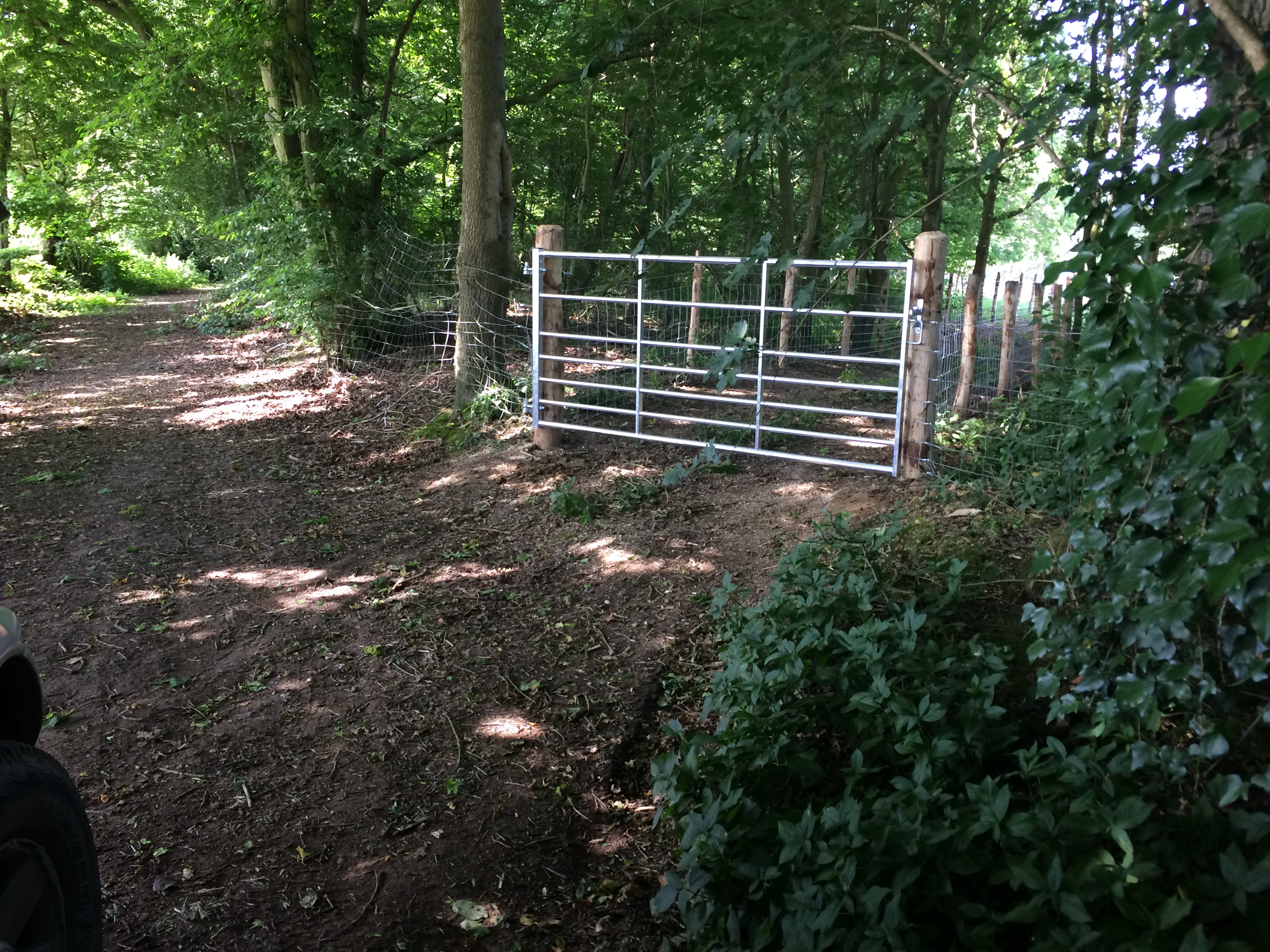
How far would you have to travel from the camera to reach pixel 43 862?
2016 millimetres

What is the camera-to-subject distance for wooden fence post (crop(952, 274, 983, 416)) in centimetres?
852

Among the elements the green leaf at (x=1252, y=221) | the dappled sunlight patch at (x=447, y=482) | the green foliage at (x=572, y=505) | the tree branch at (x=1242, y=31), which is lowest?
the dappled sunlight patch at (x=447, y=482)

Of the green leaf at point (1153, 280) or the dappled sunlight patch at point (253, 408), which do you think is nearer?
the green leaf at point (1153, 280)

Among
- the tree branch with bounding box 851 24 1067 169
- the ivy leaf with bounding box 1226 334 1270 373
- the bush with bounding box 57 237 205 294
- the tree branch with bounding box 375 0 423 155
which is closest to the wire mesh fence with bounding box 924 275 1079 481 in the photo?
the tree branch with bounding box 851 24 1067 169

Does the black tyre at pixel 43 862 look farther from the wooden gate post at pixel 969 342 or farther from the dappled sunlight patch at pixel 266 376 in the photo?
the dappled sunlight patch at pixel 266 376

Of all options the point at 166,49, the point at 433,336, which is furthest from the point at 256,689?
Answer: the point at 166,49

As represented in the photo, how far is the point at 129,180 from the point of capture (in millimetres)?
22812

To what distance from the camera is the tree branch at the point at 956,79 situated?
103 inches

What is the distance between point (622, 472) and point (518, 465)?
3.05 feet

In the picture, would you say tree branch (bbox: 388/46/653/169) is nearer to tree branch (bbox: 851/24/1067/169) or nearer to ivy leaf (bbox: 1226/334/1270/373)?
tree branch (bbox: 851/24/1067/169)

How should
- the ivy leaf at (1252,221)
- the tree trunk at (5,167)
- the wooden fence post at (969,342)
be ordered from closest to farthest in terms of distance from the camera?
1. the ivy leaf at (1252,221)
2. the wooden fence post at (969,342)
3. the tree trunk at (5,167)

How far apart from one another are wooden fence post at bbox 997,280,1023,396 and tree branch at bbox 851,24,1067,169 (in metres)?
6.51

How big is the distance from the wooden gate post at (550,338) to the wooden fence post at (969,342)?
3.49m

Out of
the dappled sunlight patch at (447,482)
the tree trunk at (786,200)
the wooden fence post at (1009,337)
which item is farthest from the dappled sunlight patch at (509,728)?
the tree trunk at (786,200)
